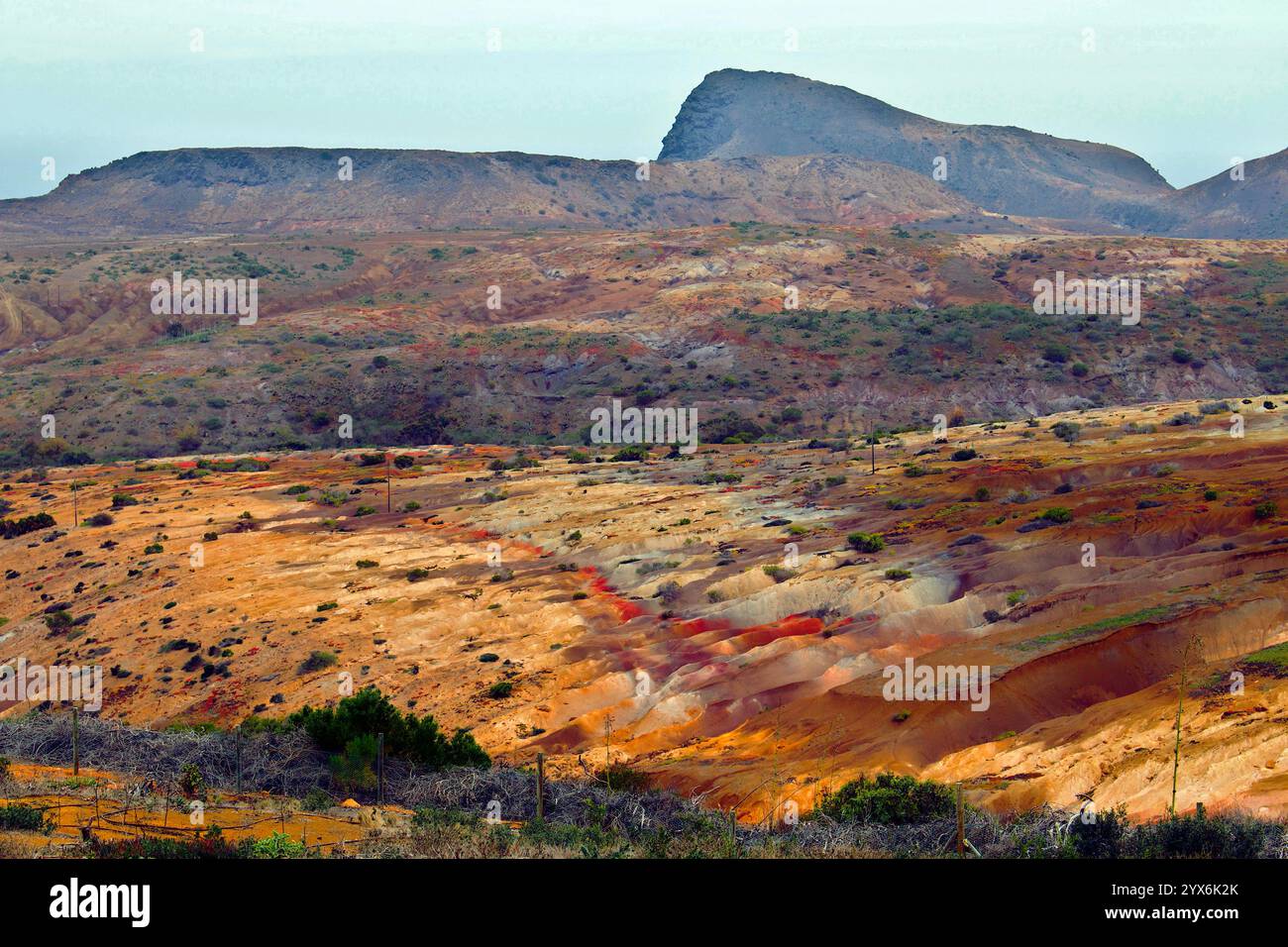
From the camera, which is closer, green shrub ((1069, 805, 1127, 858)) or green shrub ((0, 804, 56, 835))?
green shrub ((1069, 805, 1127, 858))

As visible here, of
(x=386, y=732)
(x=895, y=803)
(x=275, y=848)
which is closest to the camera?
(x=275, y=848)

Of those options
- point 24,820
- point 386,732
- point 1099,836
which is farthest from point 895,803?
point 24,820

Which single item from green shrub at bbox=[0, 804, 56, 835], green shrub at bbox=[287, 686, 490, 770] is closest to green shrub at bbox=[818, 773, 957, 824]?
green shrub at bbox=[287, 686, 490, 770]

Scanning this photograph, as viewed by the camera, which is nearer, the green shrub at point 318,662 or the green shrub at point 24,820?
the green shrub at point 24,820

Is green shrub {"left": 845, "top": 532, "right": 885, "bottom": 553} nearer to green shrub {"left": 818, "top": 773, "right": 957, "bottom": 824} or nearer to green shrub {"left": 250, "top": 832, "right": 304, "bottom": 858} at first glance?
green shrub {"left": 818, "top": 773, "right": 957, "bottom": 824}

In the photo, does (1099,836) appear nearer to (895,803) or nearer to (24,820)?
(895,803)

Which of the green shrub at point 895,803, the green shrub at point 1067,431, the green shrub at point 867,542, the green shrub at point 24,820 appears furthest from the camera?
the green shrub at point 1067,431

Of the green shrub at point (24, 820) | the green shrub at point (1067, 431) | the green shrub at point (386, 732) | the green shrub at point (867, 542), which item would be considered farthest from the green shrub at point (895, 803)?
the green shrub at point (1067, 431)

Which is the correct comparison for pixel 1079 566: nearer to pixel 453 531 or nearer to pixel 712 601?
pixel 712 601

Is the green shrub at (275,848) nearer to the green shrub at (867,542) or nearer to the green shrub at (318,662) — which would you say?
the green shrub at (318,662)
